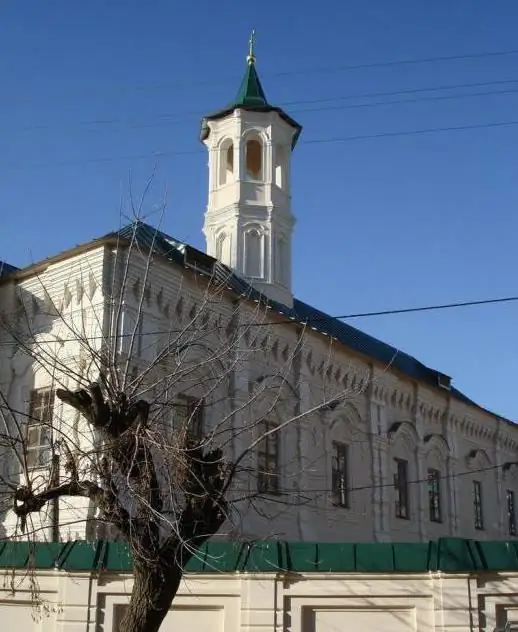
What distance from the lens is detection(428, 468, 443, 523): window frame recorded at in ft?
89.5

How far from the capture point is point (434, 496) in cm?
2778

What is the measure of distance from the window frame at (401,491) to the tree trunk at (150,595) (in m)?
17.1

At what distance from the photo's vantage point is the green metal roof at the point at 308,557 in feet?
33.9

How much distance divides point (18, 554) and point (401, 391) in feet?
54.3

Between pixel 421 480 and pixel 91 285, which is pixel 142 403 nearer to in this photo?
pixel 91 285

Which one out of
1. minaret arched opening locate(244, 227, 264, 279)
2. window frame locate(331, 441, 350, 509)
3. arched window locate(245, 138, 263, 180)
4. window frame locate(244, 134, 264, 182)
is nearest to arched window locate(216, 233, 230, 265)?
minaret arched opening locate(244, 227, 264, 279)

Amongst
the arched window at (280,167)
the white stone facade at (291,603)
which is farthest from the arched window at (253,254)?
the white stone facade at (291,603)

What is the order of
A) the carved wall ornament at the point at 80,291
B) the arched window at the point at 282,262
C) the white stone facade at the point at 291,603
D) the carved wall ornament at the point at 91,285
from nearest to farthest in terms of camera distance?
1. the white stone facade at the point at 291,603
2. the carved wall ornament at the point at 91,285
3. the carved wall ornament at the point at 80,291
4. the arched window at the point at 282,262

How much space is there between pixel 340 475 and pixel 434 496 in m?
5.54

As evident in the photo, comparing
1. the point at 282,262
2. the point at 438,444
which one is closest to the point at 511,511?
the point at 438,444

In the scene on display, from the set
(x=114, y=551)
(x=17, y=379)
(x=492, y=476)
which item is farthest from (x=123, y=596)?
(x=492, y=476)

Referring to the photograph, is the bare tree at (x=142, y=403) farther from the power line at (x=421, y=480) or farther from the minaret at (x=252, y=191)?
the minaret at (x=252, y=191)

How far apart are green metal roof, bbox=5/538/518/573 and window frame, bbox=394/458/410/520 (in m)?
14.9

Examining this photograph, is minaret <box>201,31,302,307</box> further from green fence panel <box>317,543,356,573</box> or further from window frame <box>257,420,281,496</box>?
green fence panel <box>317,543,356,573</box>
